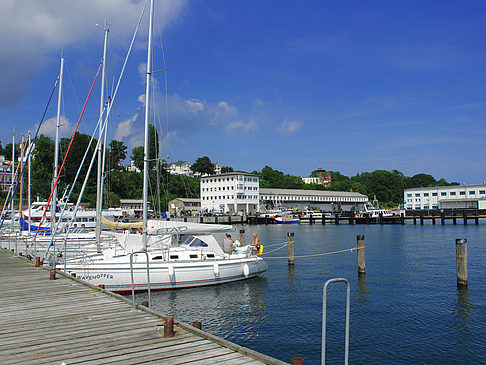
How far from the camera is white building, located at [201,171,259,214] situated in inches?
4813

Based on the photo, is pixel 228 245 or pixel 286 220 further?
pixel 286 220

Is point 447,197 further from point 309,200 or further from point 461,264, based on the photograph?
point 461,264

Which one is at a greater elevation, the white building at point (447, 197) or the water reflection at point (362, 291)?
the white building at point (447, 197)

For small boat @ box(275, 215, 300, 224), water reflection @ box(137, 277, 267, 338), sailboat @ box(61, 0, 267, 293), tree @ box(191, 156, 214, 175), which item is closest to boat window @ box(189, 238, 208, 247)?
sailboat @ box(61, 0, 267, 293)

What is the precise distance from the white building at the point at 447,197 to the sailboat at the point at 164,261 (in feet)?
351

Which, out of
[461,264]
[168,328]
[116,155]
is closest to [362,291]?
[461,264]

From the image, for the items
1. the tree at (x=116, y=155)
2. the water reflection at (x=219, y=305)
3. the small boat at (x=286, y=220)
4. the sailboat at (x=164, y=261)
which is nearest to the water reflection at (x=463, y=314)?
the water reflection at (x=219, y=305)

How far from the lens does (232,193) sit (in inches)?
4835

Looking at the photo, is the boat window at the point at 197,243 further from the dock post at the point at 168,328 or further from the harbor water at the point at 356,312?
the dock post at the point at 168,328

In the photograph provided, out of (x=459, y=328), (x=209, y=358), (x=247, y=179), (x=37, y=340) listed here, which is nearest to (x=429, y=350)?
(x=459, y=328)

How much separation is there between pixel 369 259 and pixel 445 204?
100430 millimetres

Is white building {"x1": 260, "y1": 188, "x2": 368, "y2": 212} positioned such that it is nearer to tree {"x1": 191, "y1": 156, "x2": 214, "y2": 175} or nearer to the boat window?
tree {"x1": 191, "y1": 156, "x2": 214, "y2": 175}

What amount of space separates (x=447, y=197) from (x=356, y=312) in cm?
12015

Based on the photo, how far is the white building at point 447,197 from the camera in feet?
383
